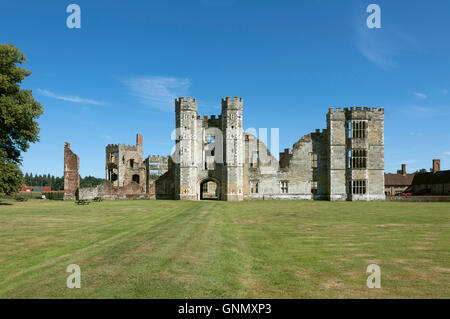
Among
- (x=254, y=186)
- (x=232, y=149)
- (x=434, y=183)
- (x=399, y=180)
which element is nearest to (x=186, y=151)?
(x=232, y=149)

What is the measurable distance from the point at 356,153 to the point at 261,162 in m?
12.6

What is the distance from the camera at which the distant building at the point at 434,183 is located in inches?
2275

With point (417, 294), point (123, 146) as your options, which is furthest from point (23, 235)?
point (123, 146)

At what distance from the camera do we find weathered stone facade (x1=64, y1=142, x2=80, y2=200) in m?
41.8

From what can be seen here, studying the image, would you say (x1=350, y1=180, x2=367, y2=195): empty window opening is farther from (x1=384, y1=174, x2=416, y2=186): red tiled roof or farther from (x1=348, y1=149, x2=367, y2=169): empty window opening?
(x1=384, y1=174, x2=416, y2=186): red tiled roof

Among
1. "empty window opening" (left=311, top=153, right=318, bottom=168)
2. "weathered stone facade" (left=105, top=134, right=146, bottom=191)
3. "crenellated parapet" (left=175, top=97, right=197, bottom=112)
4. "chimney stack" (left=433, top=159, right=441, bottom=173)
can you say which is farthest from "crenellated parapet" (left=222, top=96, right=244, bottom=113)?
"chimney stack" (left=433, top=159, right=441, bottom=173)

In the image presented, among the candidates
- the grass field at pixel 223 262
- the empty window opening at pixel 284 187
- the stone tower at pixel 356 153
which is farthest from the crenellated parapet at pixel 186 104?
the grass field at pixel 223 262

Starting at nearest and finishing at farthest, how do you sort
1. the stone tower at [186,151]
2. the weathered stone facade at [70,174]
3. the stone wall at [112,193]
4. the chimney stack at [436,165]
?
the stone tower at [186,151], the weathered stone facade at [70,174], the stone wall at [112,193], the chimney stack at [436,165]

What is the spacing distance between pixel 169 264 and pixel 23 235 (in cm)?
744

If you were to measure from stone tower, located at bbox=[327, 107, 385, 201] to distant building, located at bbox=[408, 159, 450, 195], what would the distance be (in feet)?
78.1

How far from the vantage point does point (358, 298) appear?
5.76 meters

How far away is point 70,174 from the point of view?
42062 millimetres

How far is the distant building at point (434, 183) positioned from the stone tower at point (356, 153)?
78.1 feet

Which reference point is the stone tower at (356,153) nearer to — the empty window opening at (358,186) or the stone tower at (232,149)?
the empty window opening at (358,186)
